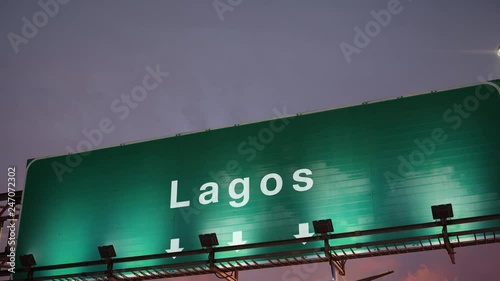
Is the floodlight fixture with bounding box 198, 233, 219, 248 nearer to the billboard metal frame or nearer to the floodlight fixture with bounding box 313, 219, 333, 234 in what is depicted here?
the billboard metal frame

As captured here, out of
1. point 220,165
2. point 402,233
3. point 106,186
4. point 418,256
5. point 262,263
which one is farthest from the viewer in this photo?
point 418,256

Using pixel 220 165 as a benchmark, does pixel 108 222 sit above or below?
below

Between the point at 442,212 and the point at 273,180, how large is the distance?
11.2 ft

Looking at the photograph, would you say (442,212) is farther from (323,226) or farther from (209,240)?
(209,240)

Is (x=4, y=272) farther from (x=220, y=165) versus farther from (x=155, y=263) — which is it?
(x=220, y=165)

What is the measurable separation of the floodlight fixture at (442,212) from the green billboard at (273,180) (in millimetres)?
363

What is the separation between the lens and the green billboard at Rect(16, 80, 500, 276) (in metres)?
12.2

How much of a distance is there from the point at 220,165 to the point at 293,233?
2.31 meters

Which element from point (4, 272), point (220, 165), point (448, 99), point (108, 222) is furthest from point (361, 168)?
point (4, 272)

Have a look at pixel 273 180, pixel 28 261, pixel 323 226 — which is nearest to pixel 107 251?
pixel 28 261

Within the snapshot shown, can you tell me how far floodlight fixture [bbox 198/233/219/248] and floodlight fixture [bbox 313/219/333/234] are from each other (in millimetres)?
2068

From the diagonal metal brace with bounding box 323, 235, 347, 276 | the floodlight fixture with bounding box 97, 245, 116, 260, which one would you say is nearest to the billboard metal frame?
the diagonal metal brace with bounding box 323, 235, 347, 276

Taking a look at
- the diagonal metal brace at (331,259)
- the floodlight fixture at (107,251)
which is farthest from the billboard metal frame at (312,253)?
the floodlight fixture at (107,251)

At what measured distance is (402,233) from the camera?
12.1 metres
